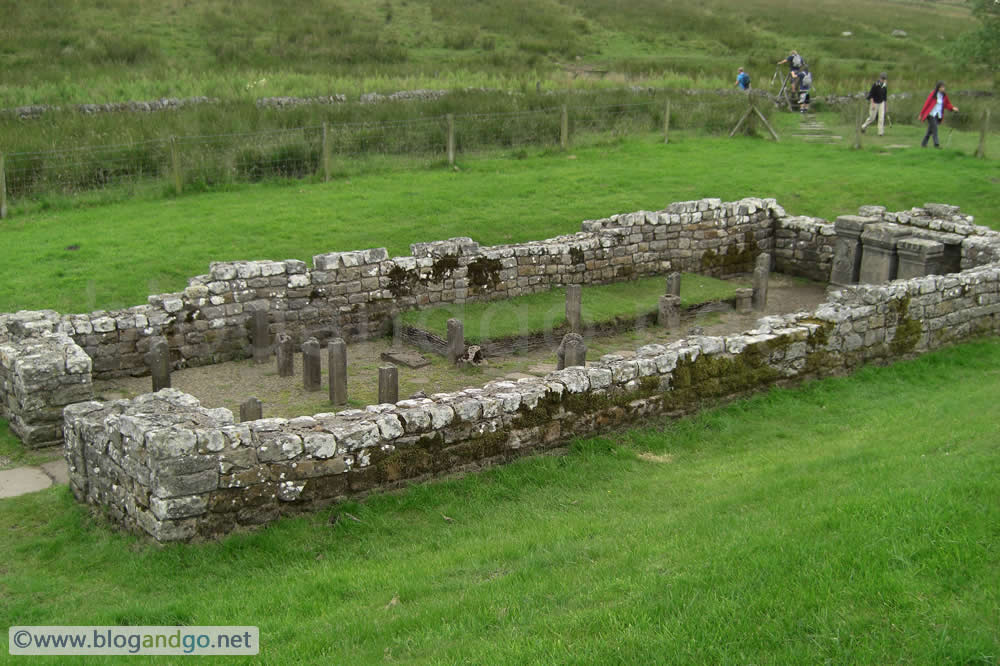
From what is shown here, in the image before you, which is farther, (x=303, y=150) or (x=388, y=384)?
(x=303, y=150)

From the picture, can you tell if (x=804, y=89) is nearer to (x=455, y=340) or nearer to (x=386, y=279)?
(x=386, y=279)

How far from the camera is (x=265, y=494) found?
938 cm

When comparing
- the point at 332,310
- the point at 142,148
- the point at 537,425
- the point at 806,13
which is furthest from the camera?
the point at 806,13

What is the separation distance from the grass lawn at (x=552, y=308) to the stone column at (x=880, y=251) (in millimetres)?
2350

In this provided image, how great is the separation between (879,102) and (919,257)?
48.4 ft

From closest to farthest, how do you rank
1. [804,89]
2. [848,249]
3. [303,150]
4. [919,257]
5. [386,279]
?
[386,279] → [919,257] → [848,249] → [303,150] → [804,89]

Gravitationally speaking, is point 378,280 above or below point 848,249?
below

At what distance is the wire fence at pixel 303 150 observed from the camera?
864 inches

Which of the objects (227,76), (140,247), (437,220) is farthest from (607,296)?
(227,76)

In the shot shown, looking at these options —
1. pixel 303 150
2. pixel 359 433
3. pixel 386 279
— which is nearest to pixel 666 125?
pixel 303 150

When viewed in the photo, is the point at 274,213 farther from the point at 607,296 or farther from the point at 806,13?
the point at 806,13

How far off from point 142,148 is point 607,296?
1188 cm

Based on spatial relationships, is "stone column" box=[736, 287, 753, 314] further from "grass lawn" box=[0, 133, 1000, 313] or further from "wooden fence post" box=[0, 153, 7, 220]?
"wooden fence post" box=[0, 153, 7, 220]

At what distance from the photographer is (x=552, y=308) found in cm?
1694
